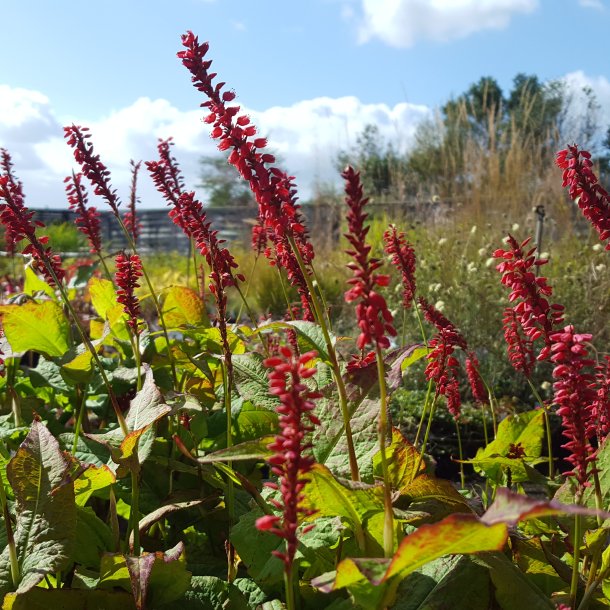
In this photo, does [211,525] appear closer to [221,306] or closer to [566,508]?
[221,306]

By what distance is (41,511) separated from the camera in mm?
1177

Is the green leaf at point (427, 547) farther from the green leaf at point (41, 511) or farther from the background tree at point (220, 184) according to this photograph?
the background tree at point (220, 184)

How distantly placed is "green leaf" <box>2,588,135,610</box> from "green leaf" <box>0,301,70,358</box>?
976 mm

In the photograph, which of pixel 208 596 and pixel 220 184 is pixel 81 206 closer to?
pixel 208 596

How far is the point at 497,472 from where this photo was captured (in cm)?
159

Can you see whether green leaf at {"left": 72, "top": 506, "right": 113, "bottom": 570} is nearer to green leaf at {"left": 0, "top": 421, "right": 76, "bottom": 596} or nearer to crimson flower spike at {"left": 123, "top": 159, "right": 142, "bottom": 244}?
green leaf at {"left": 0, "top": 421, "right": 76, "bottom": 596}

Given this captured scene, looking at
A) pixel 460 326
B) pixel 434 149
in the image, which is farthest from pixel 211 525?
pixel 434 149

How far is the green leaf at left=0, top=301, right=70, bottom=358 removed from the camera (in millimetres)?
1980

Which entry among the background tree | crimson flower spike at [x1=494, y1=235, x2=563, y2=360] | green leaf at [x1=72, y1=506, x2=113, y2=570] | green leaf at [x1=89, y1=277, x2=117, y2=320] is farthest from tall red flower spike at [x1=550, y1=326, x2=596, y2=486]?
the background tree


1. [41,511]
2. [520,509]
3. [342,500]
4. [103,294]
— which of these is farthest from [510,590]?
[103,294]

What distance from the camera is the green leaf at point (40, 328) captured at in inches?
78.0

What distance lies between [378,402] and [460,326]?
455 centimetres

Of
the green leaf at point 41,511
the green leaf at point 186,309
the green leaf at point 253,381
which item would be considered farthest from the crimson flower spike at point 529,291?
the green leaf at point 186,309

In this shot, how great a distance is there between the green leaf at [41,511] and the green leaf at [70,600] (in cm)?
3
